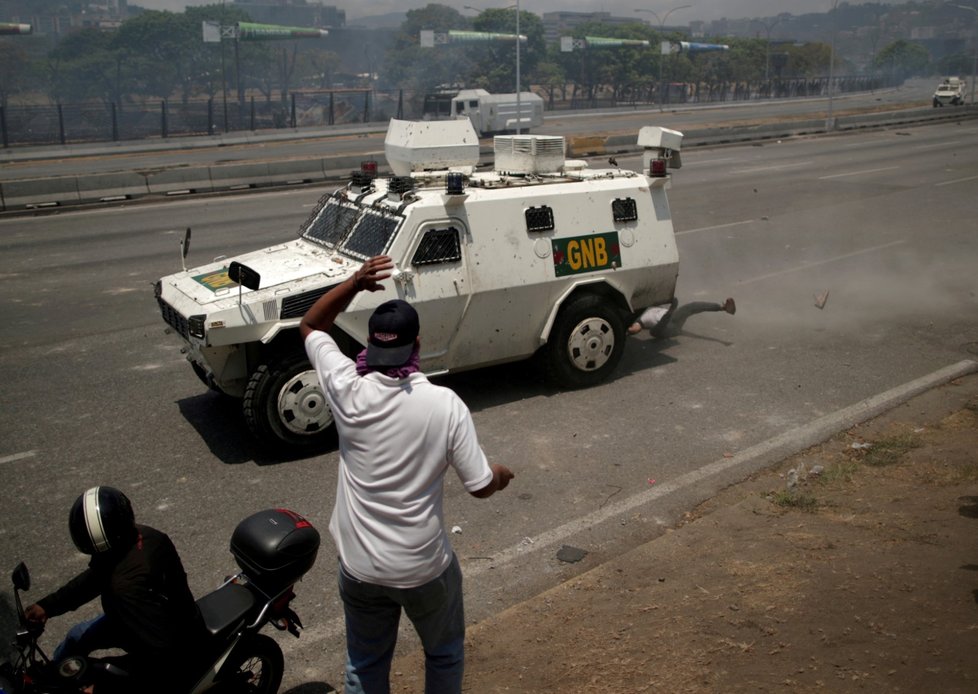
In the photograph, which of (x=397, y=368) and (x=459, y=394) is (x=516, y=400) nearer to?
(x=459, y=394)

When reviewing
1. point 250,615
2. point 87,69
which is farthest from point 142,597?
point 87,69

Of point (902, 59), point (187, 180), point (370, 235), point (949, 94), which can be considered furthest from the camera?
point (902, 59)

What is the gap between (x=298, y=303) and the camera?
7.44 meters

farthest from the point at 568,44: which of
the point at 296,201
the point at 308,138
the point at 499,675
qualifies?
the point at 499,675

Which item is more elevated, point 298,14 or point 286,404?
point 298,14

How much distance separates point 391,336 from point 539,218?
17.4ft

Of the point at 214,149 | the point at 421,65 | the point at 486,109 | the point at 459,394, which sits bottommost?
the point at 459,394

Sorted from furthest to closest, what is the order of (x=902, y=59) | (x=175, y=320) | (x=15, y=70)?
(x=902, y=59), (x=15, y=70), (x=175, y=320)

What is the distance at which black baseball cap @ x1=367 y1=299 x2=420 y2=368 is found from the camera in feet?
11.3

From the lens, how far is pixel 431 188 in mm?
A: 8625

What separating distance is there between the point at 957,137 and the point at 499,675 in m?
40.2

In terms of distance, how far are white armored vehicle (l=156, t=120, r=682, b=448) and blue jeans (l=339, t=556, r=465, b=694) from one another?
3.62 meters

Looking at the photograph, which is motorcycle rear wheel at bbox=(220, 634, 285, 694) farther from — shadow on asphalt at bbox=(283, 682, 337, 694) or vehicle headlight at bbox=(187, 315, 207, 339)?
vehicle headlight at bbox=(187, 315, 207, 339)

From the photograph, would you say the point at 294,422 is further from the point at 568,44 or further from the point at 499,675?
the point at 568,44
